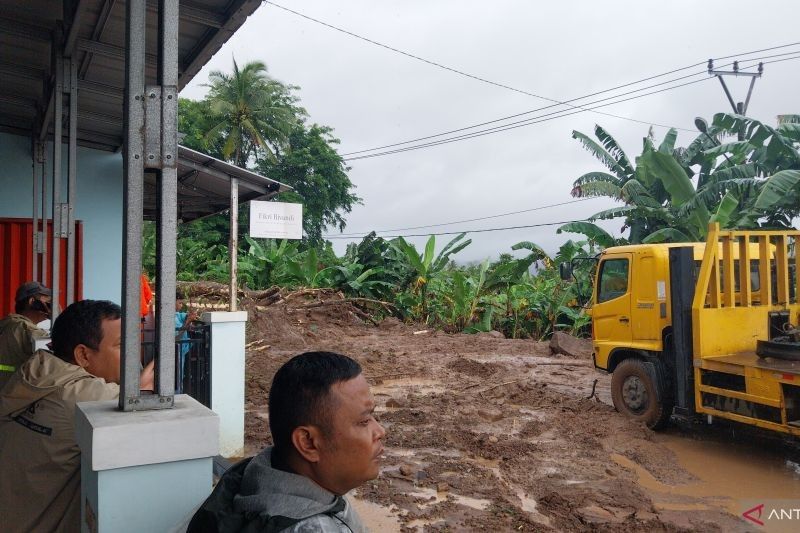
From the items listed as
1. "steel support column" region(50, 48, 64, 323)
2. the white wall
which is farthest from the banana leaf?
"steel support column" region(50, 48, 64, 323)

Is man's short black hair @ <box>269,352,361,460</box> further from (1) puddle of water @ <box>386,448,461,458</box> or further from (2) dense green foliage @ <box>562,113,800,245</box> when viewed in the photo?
(2) dense green foliage @ <box>562,113,800,245</box>

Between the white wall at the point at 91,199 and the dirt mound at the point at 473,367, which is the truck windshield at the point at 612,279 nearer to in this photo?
the dirt mound at the point at 473,367

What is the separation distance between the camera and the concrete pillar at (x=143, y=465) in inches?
76.6

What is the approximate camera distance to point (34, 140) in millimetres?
7605

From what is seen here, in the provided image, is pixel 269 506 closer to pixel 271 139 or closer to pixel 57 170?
pixel 57 170

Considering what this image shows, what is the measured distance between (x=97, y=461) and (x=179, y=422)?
0.25 m

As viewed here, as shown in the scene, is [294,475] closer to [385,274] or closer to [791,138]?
[791,138]

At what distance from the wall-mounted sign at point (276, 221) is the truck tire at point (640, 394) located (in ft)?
18.6

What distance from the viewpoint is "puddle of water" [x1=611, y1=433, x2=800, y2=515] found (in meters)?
6.19

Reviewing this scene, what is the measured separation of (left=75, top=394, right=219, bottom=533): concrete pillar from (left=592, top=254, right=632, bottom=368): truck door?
7.56m

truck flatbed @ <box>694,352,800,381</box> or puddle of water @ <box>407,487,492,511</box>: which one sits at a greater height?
truck flatbed @ <box>694,352,800,381</box>

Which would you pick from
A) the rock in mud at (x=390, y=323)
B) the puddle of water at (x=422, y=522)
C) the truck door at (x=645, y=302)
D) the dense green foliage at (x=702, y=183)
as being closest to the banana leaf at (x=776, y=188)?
the dense green foliage at (x=702, y=183)

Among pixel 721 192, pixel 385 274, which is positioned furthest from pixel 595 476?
pixel 385 274

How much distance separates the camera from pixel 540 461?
707 cm
